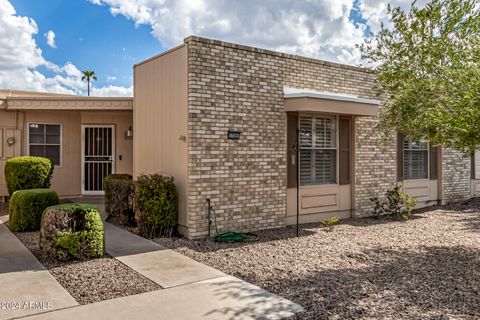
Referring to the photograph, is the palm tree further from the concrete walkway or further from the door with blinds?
the concrete walkway

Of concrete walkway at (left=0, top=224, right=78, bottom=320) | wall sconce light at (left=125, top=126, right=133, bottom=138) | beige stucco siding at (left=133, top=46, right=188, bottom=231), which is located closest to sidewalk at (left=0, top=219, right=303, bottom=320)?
concrete walkway at (left=0, top=224, right=78, bottom=320)

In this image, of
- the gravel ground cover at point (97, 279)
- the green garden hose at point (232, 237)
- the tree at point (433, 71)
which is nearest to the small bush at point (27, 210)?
the gravel ground cover at point (97, 279)

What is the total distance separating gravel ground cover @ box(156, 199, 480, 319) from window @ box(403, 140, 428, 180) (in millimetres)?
2413

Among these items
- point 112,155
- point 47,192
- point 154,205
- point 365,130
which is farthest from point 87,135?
point 365,130

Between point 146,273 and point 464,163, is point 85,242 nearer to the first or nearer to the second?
point 146,273

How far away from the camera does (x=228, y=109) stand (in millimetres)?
7477

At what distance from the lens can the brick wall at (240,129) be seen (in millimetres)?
7133

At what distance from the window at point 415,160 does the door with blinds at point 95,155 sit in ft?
28.5

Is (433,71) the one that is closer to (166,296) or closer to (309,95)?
(309,95)

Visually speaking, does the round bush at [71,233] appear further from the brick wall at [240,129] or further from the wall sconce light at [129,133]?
the wall sconce light at [129,133]

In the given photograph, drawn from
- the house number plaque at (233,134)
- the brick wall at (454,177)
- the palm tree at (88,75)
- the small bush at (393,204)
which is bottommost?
the small bush at (393,204)

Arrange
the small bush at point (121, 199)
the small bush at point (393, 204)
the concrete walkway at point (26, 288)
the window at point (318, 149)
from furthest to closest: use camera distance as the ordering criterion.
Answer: the small bush at point (393, 204), the window at point (318, 149), the small bush at point (121, 199), the concrete walkway at point (26, 288)

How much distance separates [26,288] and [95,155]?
27.4ft

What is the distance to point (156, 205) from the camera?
7152 millimetres
